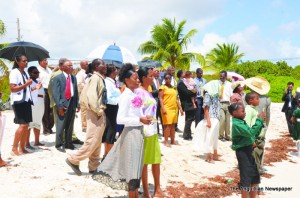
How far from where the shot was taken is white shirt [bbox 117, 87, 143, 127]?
4.29 metres

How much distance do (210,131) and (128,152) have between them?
3.53m

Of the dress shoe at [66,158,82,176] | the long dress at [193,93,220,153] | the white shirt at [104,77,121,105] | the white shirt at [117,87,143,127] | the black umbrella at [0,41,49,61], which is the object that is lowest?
the dress shoe at [66,158,82,176]

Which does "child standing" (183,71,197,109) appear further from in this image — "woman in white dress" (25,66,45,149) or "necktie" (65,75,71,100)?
"woman in white dress" (25,66,45,149)

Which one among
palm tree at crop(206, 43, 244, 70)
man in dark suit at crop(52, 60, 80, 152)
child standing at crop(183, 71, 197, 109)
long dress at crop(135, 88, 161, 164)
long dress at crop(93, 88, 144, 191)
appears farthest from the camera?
palm tree at crop(206, 43, 244, 70)

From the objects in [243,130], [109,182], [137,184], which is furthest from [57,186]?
[243,130]

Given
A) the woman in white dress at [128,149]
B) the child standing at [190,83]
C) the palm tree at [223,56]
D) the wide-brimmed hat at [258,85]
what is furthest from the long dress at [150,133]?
the palm tree at [223,56]

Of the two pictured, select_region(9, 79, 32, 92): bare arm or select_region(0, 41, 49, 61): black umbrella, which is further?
select_region(0, 41, 49, 61): black umbrella

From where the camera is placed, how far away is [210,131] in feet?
24.4

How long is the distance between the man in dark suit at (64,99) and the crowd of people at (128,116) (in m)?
0.02

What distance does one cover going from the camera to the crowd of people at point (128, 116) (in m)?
4.38

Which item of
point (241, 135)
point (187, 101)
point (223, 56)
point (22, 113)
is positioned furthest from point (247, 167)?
point (223, 56)

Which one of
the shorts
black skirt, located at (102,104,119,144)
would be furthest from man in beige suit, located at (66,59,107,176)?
the shorts

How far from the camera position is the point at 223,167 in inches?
288

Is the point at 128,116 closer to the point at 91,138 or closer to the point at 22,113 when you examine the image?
the point at 91,138
